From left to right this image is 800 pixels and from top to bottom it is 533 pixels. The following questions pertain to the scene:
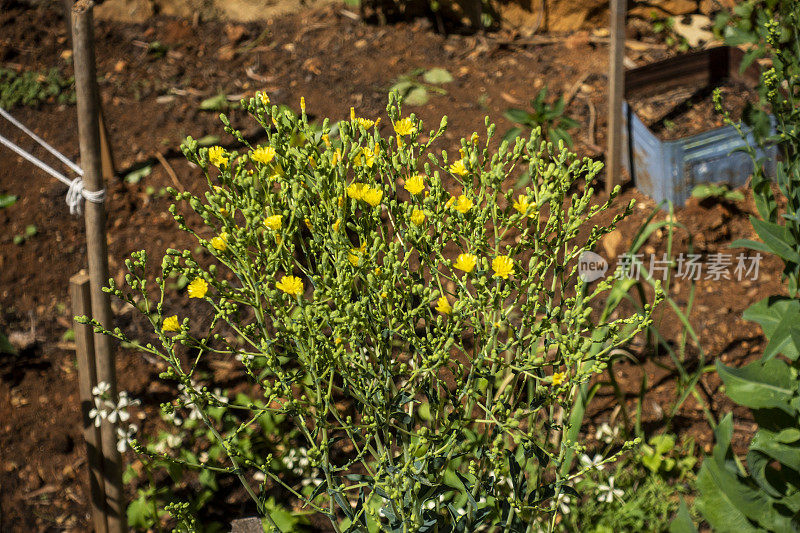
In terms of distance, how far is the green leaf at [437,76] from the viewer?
432 cm

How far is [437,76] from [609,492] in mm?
2690

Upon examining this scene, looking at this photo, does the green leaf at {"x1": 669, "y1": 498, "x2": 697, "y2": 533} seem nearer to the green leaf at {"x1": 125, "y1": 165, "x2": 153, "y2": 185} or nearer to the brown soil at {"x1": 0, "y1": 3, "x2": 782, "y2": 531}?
the brown soil at {"x1": 0, "y1": 3, "x2": 782, "y2": 531}

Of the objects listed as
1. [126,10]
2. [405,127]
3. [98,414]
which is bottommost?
[98,414]

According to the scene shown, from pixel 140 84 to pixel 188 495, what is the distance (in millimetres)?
2826

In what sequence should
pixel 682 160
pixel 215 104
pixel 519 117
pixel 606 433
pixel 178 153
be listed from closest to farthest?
pixel 606 433 → pixel 519 117 → pixel 682 160 → pixel 178 153 → pixel 215 104

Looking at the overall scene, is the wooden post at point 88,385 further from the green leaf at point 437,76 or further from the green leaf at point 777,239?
the green leaf at point 437,76

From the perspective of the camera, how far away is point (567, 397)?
1.56 meters

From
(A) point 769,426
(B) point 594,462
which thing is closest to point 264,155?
(B) point 594,462

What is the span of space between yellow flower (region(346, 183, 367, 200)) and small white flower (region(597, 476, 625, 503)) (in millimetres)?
1265

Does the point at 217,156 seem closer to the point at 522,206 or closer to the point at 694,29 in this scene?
the point at 522,206

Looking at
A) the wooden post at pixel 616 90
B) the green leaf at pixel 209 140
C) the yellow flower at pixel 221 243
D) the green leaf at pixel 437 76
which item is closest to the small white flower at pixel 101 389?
the yellow flower at pixel 221 243

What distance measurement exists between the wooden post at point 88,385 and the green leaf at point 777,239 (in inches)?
67.1

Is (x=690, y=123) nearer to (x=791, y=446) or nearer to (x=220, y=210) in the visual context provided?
(x=791, y=446)

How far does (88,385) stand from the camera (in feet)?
6.95
